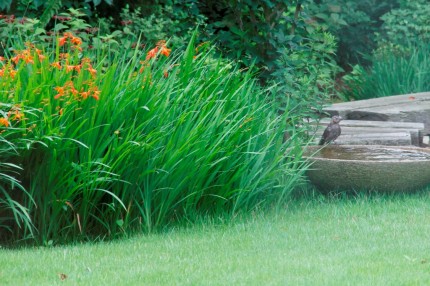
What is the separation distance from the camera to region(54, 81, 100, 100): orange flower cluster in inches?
223

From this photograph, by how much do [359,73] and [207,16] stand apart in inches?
228

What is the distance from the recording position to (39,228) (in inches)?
228

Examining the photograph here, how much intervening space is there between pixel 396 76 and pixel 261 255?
26.4 ft

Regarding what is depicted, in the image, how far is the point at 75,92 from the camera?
568 cm

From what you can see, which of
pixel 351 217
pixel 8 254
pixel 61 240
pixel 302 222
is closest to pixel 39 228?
pixel 61 240

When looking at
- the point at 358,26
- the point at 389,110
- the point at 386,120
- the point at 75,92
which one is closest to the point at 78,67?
the point at 75,92

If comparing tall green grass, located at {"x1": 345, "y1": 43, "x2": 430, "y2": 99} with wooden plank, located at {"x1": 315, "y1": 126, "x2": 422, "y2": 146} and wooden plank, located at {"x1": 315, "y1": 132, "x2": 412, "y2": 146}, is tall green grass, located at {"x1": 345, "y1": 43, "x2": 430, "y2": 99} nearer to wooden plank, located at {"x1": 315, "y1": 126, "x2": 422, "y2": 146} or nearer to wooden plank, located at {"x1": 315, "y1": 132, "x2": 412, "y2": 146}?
wooden plank, located at {"x1": 315, "y1": 126, "x2": 422, "y2": 146}

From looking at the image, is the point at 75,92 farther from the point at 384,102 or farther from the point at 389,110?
the point at 384,102

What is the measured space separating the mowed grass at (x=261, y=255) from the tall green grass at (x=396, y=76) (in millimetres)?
6196

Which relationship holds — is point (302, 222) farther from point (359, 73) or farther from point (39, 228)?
point (359, 73)

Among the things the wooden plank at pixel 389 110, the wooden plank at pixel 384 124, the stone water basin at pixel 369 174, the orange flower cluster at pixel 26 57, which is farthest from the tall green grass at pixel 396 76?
the orange flower cluster at pixel 26 57

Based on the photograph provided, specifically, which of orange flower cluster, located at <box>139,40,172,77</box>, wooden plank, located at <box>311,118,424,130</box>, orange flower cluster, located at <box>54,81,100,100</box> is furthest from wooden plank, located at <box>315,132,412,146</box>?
orange flower cluster, located at <box>54,81,100,100</box>

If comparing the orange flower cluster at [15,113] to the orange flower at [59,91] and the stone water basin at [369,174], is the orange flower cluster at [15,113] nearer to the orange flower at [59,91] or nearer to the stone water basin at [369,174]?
the orange flower at [59,91]

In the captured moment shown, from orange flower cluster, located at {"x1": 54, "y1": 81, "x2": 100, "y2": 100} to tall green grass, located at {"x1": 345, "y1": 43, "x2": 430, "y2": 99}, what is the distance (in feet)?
24.3
